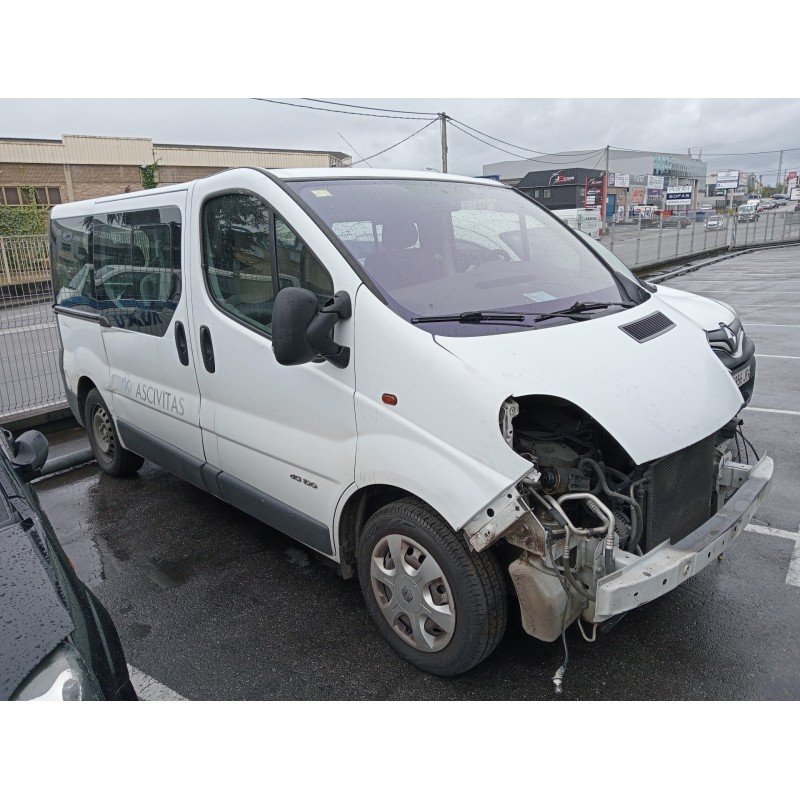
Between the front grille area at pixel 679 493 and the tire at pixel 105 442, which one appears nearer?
the front grille area at pixel 679 493

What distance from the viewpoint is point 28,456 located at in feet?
9.62

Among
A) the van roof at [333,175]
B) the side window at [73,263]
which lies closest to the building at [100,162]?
the side window at [73,263]

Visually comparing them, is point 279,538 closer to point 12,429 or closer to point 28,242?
point 12,429

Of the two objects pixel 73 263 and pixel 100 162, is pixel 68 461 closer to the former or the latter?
pixel 73 263

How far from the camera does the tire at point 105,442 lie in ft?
17.1

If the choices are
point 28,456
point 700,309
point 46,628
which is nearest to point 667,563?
point 46,628

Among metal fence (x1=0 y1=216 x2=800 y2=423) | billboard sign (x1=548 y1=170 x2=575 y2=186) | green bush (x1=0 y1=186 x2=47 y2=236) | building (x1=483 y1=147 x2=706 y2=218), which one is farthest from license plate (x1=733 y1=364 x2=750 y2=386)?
billboard sign (x1=548 y1=170 x2=575 y2=186)

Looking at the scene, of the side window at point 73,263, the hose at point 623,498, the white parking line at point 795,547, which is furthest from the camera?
the side window at point 73,263

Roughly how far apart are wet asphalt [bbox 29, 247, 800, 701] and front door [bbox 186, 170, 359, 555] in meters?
0.48

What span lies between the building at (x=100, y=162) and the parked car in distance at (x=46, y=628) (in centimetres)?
2919

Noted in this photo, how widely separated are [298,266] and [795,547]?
3301mm

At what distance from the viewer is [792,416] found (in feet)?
20.4

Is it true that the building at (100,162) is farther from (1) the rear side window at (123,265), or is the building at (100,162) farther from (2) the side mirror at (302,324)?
(2) the side mirror at (302,324)

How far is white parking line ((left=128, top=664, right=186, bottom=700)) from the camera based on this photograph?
283cm
